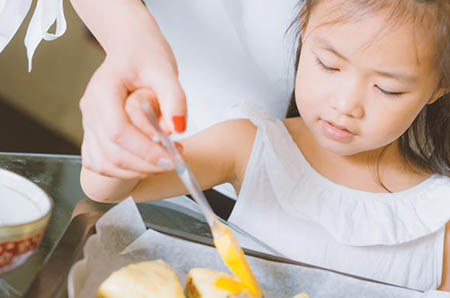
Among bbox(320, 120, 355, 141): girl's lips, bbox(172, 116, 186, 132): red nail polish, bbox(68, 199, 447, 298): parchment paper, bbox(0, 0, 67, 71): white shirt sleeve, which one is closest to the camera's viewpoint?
bbox(172, 116, 186, 132): red nail polish

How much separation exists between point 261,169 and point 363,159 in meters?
0.20

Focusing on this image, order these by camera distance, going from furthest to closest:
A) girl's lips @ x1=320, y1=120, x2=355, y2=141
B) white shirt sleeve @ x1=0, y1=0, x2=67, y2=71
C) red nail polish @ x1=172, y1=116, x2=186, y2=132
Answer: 1. white shirt sleeve @ x1=0, y1=0, x2=67, y2=71
2. girl's lips @ x1=320, y1=120, x2=355, y2=141
3. red nail polish @ x1=172, y1=116, x2=186, y2=132

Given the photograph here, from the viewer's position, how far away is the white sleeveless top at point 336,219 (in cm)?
104

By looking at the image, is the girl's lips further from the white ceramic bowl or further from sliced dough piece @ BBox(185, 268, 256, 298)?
the white ceramic bowl

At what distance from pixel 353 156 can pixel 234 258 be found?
50 cm

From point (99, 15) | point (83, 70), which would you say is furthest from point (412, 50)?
point (83, 70)

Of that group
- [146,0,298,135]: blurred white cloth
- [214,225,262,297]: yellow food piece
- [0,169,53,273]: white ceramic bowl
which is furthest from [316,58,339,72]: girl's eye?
[0,169,53,273]: white ceramic bowl

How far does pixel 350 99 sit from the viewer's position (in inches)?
33.4

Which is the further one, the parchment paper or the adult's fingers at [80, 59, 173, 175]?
the parchment paper

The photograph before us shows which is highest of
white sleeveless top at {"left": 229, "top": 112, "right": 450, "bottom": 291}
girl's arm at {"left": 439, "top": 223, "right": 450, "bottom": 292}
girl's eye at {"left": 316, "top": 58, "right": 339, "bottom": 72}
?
girl's eye at {"left": 316, "top": 58, "right": 339, "bottom": 72}

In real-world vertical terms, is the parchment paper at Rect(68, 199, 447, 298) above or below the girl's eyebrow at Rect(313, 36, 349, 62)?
below

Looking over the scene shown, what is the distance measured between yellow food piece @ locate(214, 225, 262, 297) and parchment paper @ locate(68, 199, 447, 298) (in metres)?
0.10

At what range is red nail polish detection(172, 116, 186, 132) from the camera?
605mm

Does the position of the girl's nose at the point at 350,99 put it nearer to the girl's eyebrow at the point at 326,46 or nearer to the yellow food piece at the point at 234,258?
the girl's eyebrow at the point at 326,46
